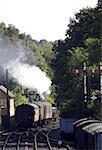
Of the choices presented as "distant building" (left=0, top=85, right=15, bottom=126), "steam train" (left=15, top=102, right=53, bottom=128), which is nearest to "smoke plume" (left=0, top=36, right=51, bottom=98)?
Result: "distant building" (left=0, top=85, right=15, bottom=126)

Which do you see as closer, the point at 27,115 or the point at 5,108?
the point at 27,115

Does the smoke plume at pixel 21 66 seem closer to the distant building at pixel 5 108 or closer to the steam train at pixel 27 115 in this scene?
the distant building at pixel 5 108

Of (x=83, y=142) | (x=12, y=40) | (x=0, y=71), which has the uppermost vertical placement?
(x=12, y=40)

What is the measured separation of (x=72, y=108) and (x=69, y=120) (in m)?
3.94

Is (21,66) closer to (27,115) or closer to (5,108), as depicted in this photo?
(5,108)

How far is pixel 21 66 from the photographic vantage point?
83.8m

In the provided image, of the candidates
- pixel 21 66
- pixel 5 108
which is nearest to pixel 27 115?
pixel 5 108

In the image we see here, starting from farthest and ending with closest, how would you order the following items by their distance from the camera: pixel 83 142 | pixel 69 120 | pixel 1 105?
→ pixel 1 105 → pixel 69 120 → pixel 83 142

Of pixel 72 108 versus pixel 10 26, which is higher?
pixel 10 26

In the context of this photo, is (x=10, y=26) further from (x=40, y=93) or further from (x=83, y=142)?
(x=83, y=142)

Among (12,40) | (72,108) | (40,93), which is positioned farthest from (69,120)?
(12,40)

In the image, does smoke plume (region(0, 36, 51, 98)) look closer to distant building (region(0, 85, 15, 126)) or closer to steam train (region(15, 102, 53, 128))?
distant building (region(0, 85, 15, 126))

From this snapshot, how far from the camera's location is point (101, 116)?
41.0m

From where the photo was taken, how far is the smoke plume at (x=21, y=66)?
243 feet
